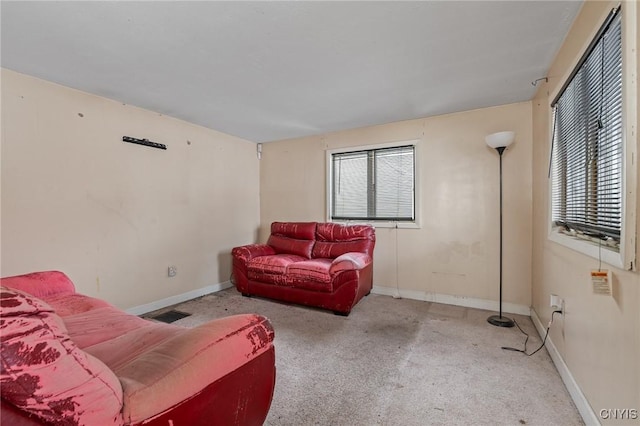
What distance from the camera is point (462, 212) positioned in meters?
3.31

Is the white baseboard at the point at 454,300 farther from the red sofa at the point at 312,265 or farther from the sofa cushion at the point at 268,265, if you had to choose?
the sofa cushion at the point at 268,265

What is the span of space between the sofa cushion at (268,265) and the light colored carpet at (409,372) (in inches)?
20.8

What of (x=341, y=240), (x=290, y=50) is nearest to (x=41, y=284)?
(x=290, y=50)

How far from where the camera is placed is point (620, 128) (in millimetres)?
1201

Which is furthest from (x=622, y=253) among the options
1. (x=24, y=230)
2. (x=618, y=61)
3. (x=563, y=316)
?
(x=24, y=230)

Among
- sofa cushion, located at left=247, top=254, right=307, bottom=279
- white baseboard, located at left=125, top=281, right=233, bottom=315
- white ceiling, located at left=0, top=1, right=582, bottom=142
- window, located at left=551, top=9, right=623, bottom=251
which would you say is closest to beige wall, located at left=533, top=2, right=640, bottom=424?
window, located at left=551, top=9, right=623, bottom=251

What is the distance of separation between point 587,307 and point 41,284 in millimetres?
3330

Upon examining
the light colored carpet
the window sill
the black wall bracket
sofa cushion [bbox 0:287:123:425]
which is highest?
the black wall bracket

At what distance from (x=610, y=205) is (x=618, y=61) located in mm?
639

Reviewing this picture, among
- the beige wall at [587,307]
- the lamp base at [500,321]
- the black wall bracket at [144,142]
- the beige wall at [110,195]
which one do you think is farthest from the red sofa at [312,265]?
the beige wall at [587,307]

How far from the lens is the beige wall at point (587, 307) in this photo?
1.10m

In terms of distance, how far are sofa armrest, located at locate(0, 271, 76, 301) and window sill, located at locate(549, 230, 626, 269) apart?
3167mm

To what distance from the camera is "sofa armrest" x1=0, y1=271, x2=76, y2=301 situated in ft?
5.89

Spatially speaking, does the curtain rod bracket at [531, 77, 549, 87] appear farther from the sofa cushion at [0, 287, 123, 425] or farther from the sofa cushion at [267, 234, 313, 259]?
the sofa cushion at [0, 287, 123, 425]
